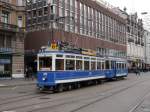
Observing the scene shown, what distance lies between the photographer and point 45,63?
24609mm

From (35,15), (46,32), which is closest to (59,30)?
(46,32)

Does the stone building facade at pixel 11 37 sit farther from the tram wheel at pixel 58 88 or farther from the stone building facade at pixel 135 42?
the stone building facade at pixel 135 42

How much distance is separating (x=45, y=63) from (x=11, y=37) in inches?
926

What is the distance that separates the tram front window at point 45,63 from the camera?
2431cm

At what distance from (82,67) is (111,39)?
5843 centimetres

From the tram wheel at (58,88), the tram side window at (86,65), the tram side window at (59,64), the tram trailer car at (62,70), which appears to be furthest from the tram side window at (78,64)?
the tram wheel at (58,88)

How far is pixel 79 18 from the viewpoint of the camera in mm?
66062

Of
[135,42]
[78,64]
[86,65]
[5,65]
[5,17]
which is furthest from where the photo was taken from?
[135,42]

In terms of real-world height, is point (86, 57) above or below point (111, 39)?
below

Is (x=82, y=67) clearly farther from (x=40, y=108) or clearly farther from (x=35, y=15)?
(x=35, y=15)

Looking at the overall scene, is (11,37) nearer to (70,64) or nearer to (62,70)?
(70,64)

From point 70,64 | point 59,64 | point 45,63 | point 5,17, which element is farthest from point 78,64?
point 5,17

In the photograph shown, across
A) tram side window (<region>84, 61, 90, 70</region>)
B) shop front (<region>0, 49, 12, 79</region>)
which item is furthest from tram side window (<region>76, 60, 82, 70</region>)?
shop front (<region>0, 49, 12, 79</region>)

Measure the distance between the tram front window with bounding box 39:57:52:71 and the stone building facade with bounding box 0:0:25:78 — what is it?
67.9 feet
